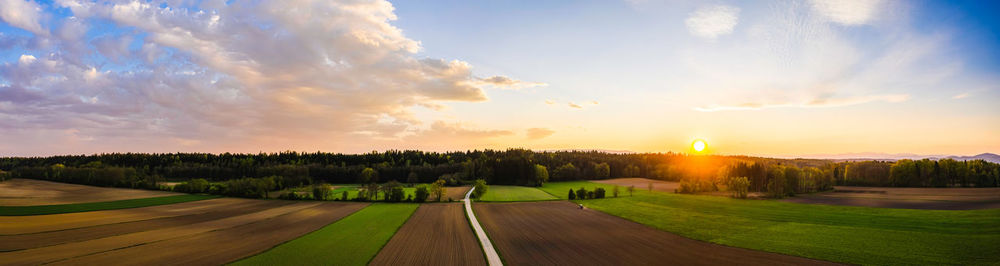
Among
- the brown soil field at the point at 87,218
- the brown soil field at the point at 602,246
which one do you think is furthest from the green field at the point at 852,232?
the brown soil field at the point at 87,218

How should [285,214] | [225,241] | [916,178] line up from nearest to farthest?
[225,241]
[285,214]
[916,178]

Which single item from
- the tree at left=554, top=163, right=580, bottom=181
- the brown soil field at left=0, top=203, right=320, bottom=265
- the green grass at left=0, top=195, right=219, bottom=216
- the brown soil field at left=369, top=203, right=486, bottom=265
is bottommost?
the green grass at left=0, top=195, right=219, bottom=216

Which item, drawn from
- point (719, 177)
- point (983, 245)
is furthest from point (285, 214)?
point (719, 177)

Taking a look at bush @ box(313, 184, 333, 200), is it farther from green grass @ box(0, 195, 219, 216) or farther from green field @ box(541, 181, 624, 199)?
green field @ box(541, 181, 624, 199)

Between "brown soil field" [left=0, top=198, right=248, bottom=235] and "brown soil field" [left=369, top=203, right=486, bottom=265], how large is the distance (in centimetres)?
3169

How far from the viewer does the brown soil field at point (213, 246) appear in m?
25.2

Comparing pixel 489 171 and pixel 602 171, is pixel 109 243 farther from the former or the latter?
pixel 602 171

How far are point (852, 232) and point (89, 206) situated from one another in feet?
288

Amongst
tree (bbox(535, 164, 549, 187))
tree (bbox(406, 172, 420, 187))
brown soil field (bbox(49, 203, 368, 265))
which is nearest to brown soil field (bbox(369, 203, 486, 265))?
brown soil field (bbox(49, 203, 368, 265))

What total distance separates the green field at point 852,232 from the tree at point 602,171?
88627 mm

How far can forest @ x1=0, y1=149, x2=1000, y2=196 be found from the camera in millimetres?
91188

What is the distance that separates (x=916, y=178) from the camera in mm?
98625

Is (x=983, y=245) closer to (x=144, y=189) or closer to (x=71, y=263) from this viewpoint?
(x=71, y=263)

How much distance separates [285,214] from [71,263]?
2735 centimetres
